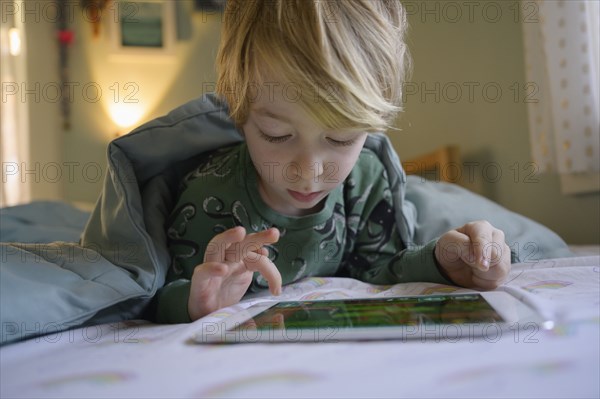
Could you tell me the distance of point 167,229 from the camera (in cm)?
99

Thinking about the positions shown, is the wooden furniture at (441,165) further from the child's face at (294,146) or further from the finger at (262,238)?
the finger at (262,238)

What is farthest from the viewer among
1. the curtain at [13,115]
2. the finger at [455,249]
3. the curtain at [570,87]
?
the curtain at [13,115]

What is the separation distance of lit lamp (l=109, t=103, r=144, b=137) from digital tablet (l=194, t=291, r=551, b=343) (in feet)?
9.70

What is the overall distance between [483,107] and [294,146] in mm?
1424

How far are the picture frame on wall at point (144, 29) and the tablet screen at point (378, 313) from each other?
3.07 metres

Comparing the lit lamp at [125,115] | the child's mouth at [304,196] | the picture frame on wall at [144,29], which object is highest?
the picture frame on wall at [144,29]

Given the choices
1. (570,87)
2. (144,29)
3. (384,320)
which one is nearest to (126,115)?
(144,29)

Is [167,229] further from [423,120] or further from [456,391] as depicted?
[423,120]

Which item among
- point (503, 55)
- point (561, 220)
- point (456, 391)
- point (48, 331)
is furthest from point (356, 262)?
point (503, 55)

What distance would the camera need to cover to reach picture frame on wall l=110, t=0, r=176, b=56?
3.48 m

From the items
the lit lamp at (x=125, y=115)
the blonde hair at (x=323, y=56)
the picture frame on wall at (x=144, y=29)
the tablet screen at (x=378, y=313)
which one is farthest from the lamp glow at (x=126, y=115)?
the tablet screen at (x=378, y=313)

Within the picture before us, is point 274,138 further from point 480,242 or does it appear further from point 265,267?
point 480,242

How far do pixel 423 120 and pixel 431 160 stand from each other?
35cm

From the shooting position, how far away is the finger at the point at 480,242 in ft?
2.46
